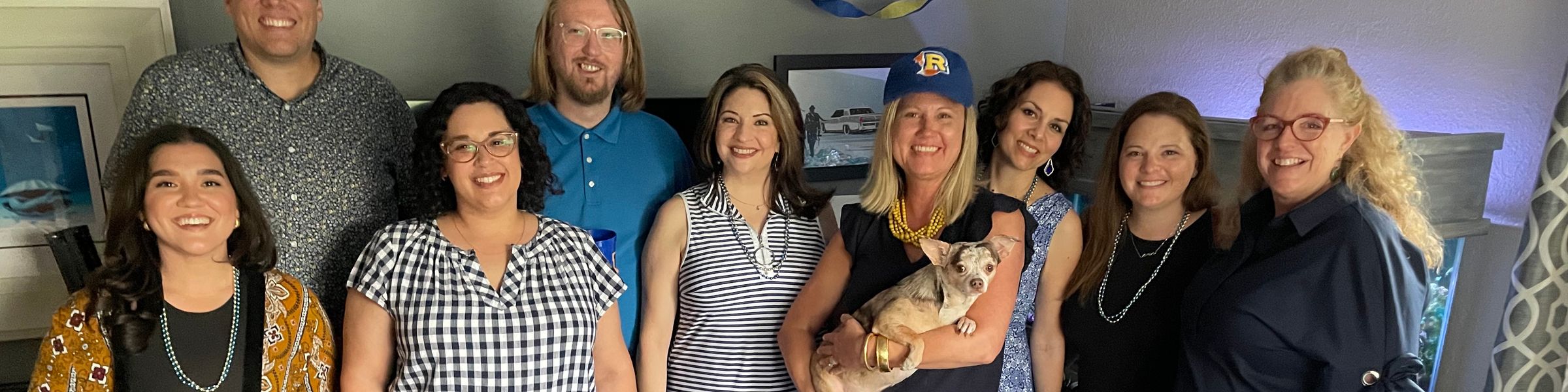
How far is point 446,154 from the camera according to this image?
1.81 m

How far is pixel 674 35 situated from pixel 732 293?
149 cm

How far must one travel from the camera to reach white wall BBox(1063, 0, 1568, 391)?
2439mm

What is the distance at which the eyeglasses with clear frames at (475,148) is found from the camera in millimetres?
1786

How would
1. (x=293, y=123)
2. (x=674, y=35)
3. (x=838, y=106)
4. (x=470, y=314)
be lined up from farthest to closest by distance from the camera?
(x=838, y=106) < (x=674, y=35) < (x=293, y=123) < (x=470, y=314)

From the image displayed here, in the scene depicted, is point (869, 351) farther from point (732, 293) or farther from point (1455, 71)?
point (1455, 71)

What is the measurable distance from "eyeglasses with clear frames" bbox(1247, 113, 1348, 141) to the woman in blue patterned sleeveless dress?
0.51 metres

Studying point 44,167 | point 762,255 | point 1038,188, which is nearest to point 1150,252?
point 1038,188

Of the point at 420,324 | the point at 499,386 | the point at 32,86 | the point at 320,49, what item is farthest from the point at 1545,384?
the point at 32,86

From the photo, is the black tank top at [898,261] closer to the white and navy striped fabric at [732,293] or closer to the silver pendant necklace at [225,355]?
the white and navy striped fabric at [732,293]

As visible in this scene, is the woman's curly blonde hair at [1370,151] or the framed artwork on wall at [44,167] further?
the framed artwork on wall at [44,167]

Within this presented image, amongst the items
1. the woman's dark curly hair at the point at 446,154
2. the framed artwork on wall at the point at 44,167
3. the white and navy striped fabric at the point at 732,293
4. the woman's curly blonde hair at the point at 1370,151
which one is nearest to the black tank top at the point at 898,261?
the white and navy striped fabric at the point at 732,293

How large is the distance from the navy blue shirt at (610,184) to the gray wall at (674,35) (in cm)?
81

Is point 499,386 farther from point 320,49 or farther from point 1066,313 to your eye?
point 1066,313

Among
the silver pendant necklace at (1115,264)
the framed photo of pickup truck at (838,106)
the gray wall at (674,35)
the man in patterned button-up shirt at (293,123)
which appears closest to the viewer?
the man in patterned button-up shirt at (293,123)
